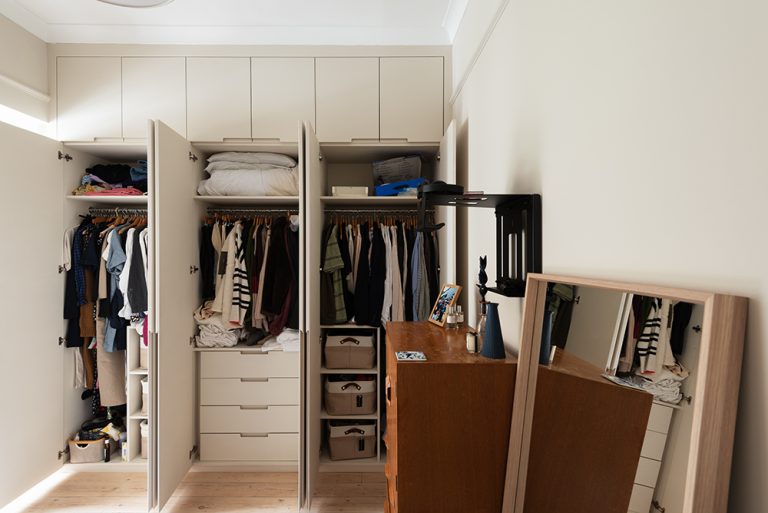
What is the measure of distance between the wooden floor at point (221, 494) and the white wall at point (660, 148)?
1971 mm

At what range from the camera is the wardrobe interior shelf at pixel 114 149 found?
8.07 feet

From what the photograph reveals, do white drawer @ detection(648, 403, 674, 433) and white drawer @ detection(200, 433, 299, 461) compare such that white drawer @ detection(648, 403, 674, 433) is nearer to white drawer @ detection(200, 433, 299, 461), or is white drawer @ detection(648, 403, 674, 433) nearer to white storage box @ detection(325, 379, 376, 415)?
white storage box @ detection(325, 379, 376, 415)

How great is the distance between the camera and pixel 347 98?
2.52 metres

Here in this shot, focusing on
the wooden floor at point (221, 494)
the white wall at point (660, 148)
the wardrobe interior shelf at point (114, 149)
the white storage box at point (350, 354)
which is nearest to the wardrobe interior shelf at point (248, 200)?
the wardrobe interior shelf at point (114, 149)

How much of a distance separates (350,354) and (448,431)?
148 cm

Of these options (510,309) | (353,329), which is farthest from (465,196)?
(353,329)

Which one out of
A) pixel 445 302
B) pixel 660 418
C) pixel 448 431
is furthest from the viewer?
pixel 445 302

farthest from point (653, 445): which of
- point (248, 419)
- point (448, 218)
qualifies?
point (248, 419)

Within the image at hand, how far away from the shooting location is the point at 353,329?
265 centimetres

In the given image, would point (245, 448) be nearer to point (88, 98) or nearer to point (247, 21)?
point (88, 98)

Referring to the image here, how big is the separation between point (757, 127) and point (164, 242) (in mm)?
2329

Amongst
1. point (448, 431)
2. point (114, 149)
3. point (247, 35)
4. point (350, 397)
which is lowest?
point (350, 397)

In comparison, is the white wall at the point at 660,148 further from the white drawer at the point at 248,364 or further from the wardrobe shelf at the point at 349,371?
the white drawer at the point at 248,364

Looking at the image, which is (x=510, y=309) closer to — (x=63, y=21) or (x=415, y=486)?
(x=415, y=486)
